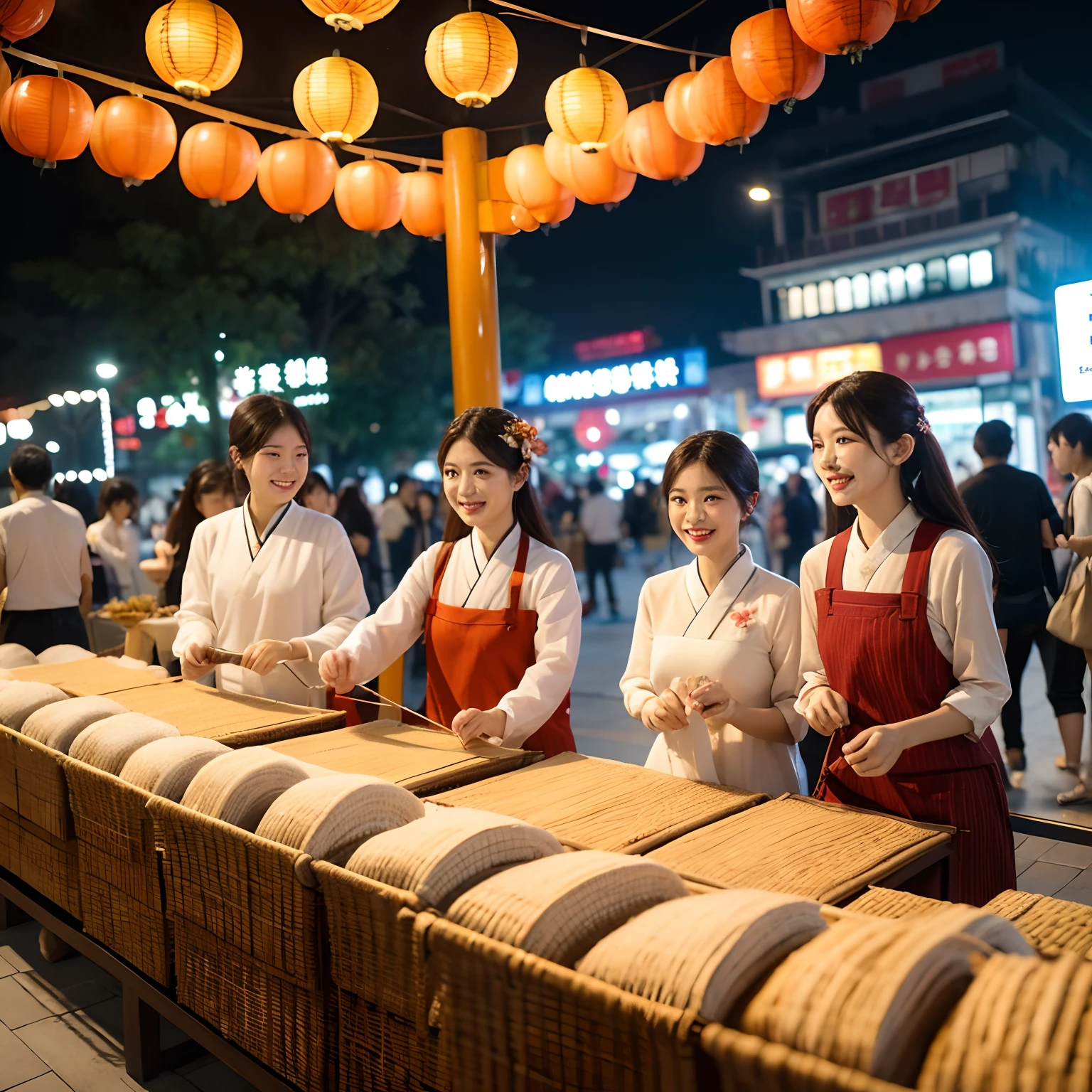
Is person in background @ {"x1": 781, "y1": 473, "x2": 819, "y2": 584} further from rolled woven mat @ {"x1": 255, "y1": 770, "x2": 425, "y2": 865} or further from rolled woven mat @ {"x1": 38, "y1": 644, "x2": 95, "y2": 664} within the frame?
rolled woven mat @ {"x1": 255, "y1": 770, "x2": 425, "y2": 865}

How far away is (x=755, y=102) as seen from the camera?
4180mm

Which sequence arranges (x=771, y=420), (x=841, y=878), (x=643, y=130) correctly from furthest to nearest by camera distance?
1. (x=771, y=420)
2. (x=643, y=130)
3. (x=841, y=878)

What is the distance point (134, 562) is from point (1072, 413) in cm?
633

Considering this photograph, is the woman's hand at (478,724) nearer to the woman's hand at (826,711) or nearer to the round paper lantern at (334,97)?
the woman's hand at (826,711)

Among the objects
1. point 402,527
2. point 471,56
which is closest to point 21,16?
point 471,56

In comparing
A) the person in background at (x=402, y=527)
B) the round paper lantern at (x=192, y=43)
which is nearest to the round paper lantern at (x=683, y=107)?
the round paper lantern at (x=192, y=43)

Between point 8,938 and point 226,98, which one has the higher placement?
point 226,98

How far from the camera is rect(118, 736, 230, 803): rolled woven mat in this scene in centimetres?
176

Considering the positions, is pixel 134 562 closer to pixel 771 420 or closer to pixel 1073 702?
pixel 1073 702

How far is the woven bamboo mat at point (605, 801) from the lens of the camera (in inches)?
64.5

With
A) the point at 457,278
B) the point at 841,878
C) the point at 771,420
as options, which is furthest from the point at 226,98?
the point at 771,420

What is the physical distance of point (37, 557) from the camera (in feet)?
15.7

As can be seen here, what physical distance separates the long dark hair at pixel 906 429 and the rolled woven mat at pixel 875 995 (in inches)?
48.9

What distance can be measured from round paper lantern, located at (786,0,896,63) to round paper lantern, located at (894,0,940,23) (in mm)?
48
